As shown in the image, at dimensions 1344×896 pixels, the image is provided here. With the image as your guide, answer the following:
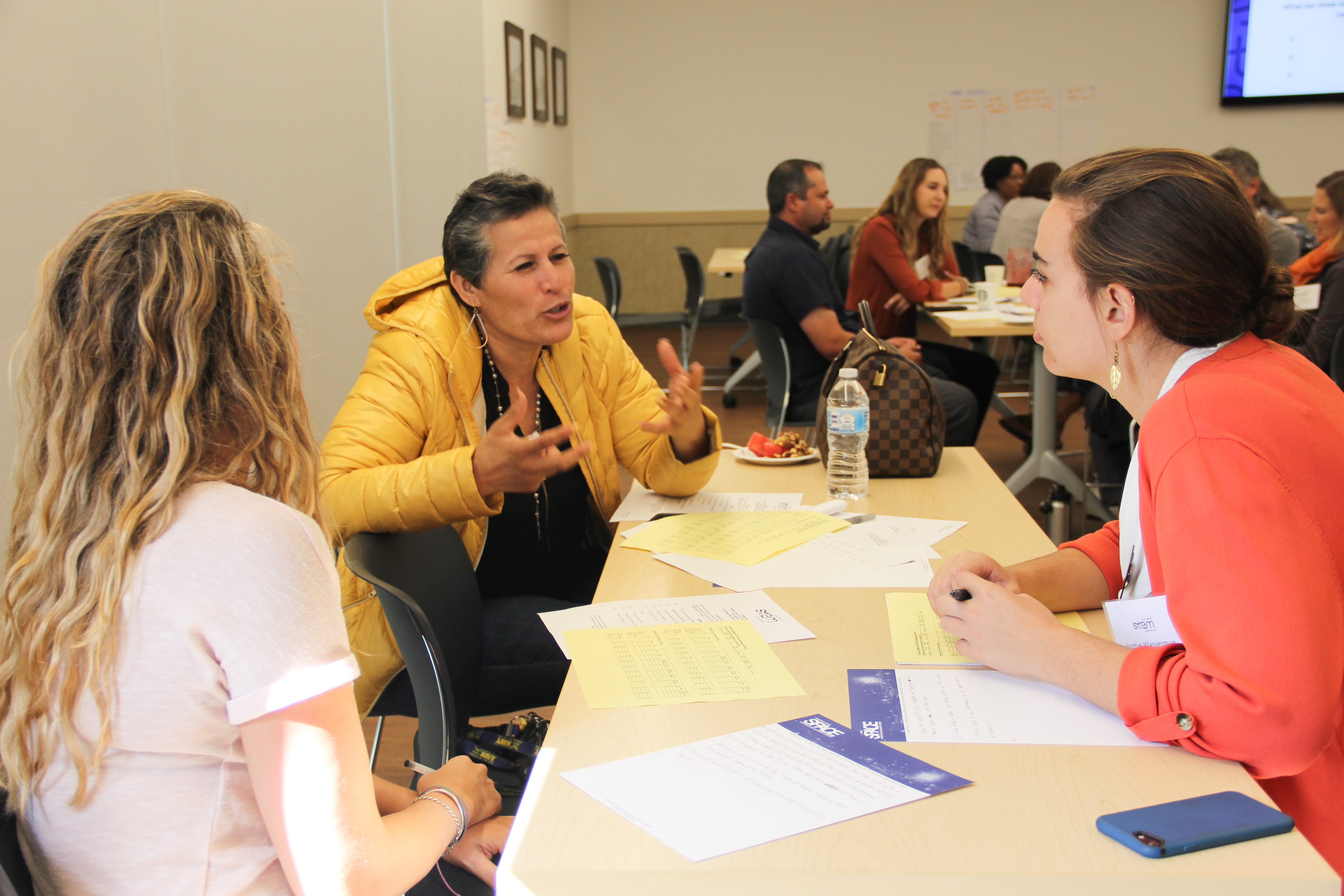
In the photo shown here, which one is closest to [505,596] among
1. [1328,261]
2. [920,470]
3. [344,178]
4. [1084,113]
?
[920,470]

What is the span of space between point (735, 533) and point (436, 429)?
0.58 meters

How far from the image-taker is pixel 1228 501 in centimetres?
99

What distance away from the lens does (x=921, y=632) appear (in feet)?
4.37

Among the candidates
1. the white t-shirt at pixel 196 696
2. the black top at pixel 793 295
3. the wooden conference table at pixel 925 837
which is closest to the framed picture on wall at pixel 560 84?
the black top at pixel 793 295

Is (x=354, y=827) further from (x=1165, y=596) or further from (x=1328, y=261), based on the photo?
(x=1328, y=261)

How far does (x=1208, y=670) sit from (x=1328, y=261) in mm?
3394

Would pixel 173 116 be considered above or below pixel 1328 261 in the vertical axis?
above

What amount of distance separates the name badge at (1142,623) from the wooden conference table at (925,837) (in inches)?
6.5

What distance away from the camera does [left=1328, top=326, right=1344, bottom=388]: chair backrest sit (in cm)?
344

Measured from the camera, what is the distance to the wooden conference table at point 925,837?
2.72 ft

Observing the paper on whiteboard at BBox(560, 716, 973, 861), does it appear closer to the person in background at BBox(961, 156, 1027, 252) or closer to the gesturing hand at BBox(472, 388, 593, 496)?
the gesturing hand at BBox(472, 388, 593, 496)

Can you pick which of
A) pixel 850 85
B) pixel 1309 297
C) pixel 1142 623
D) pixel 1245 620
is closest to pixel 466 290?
pixel 1142 623

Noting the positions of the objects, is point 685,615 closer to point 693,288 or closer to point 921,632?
point 921,632

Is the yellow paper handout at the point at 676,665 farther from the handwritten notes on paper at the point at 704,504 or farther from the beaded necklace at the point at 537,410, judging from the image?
the beaded necklace at the point at 537,410
